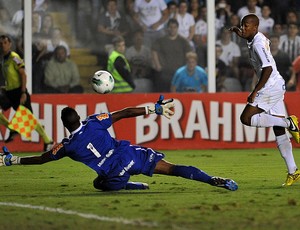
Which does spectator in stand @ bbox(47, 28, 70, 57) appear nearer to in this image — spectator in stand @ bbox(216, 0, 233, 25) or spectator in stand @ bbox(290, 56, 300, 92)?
spectator in stand @ bbox(216, 0, 233, 25)

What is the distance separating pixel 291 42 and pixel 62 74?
15.5 feet

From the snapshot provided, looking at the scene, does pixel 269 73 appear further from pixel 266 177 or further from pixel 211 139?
pixel 211 139

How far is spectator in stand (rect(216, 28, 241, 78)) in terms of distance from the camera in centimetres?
2070

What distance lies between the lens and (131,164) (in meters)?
10.7

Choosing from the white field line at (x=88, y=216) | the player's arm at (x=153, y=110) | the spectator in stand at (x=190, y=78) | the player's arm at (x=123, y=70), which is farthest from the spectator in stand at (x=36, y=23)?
the white field line at (x=88, y=216)

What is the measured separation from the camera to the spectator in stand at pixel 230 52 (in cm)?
2070


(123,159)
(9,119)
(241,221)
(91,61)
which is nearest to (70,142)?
(123,159)

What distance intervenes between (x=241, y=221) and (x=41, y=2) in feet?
41.5

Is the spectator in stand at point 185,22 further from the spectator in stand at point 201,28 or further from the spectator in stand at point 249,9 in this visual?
the spectator in stand at point 249,9

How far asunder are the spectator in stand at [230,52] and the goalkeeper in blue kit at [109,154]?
33.0 feet

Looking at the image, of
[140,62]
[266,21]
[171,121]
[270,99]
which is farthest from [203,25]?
[270,99]

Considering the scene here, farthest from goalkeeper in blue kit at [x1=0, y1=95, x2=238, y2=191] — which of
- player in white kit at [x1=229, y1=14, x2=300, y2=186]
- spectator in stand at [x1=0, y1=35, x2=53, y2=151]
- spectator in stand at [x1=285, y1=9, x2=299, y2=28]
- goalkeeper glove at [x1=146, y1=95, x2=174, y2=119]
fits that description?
spectator in stand at [x1=285, y1=9, x2=299, y2=28]

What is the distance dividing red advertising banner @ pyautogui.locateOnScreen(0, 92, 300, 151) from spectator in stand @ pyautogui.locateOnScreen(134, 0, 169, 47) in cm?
220

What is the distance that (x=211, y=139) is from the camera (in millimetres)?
18859
